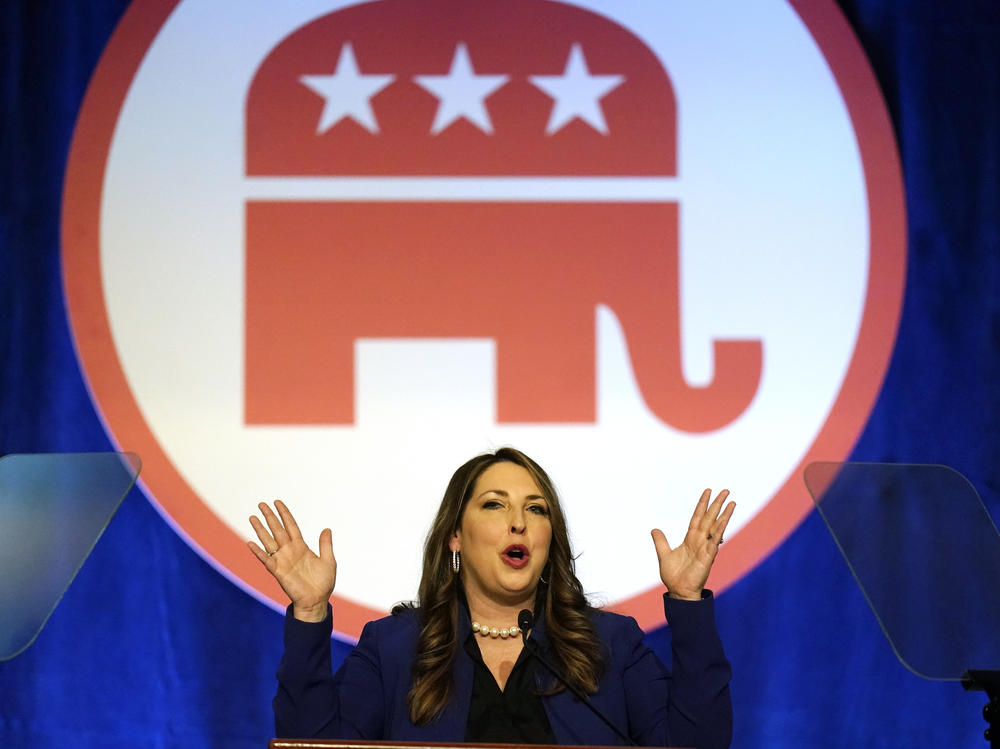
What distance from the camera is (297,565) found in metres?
2.13

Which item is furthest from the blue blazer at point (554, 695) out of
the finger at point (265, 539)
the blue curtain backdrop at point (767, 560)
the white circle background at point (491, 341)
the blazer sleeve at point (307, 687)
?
the blue curtain backdrop at point (767, 560)

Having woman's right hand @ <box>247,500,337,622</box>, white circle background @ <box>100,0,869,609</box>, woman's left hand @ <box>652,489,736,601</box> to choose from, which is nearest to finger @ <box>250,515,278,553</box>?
woman's right hand @ <box>247,500,337,622</box>

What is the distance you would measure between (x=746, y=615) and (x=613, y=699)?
0.84 metres

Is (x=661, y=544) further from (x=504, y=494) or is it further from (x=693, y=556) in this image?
(x=504, y=494)

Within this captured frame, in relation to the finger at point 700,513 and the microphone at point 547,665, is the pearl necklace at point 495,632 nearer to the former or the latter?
the microphone at point 547,665

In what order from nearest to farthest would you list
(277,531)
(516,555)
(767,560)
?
(277,531) < (516,555) < (767,560)

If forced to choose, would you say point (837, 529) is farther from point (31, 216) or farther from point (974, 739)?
point (31, 216)

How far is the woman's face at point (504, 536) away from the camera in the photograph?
2.31m

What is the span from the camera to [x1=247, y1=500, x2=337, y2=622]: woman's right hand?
2.11 m

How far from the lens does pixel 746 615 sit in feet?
9.83

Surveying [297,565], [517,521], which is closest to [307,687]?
[297,565]

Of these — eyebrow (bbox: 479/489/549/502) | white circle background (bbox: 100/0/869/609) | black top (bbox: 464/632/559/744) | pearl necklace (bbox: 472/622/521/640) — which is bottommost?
black top (bbox: 464/632/559/744)

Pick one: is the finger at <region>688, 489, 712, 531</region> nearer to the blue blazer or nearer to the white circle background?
the blue blazer

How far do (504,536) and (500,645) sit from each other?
206 millimetres
